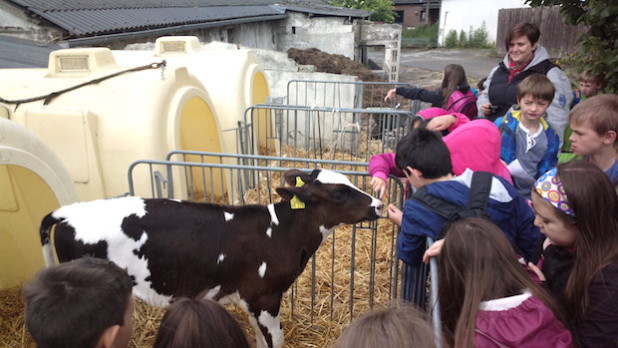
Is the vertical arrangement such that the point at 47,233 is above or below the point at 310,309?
above

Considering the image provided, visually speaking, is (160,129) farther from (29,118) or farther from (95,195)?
(29,118)

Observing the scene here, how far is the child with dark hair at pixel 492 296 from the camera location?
1.61m

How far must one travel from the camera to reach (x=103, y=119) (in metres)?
4.41

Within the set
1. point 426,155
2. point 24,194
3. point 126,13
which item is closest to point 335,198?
point 426,155

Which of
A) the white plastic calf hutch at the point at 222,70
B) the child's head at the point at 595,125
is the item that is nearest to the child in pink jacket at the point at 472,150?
the child's head at the point at 595,125

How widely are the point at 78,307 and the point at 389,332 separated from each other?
1.04 m

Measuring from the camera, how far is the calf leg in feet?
10.0

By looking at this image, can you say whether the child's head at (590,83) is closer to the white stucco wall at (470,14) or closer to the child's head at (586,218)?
the child's head at (586,218)

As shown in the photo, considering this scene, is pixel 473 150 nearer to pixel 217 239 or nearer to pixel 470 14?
pixel 217 239

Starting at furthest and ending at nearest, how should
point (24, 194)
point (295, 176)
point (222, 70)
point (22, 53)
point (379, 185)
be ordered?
1. point (22, 53)
2. point (222, 70)
3. point (24, 194)
4. point (295, 176)
5. point (379, 185)

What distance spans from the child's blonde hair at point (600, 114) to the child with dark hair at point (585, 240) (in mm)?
906

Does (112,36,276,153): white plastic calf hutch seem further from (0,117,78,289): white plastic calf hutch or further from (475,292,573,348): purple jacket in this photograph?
(475,292,573,348): purple jacket

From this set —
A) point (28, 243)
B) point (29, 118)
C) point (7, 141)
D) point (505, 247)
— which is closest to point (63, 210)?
point (7, 141)

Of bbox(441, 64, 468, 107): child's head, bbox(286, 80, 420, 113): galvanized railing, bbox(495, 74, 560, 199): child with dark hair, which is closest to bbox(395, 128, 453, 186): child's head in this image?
bbox(495, 74, 560, 199): child with dark hair
